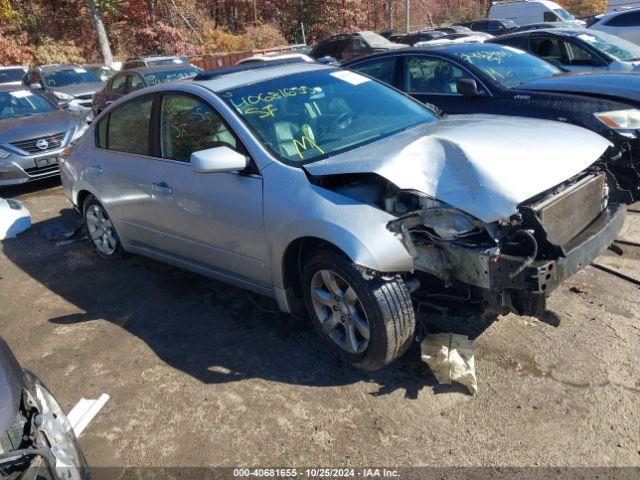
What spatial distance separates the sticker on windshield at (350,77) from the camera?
4.23m

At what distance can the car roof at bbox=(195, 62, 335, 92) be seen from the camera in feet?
12.9

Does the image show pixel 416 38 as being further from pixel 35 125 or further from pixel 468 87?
pixel 468 87

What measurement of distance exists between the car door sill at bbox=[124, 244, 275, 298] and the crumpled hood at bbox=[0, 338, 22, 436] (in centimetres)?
163

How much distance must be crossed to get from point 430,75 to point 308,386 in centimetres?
443

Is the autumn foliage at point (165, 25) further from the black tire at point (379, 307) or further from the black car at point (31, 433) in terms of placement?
the black car at point (31, 433)

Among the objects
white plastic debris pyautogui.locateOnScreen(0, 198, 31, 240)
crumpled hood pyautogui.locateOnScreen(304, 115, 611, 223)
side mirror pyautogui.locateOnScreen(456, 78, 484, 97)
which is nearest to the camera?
crumpled hood pyautogui.locateOnScreen(304, 115, 611, 223)

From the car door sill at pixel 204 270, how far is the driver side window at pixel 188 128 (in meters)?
0.77

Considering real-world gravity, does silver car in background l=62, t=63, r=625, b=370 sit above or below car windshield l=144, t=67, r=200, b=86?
above

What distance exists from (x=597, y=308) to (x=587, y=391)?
93 centimetres

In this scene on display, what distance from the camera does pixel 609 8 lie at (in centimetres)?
2391

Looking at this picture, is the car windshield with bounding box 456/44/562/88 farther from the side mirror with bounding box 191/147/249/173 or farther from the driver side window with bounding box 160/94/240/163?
the side mirror with bounding box 191/147/249/173

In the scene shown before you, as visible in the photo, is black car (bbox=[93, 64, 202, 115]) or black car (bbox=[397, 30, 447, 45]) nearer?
black car (bbox=[93, 64, 202, 115])

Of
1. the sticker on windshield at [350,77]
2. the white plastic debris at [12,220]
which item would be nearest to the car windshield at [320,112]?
the sticker on windshield at [350,77]

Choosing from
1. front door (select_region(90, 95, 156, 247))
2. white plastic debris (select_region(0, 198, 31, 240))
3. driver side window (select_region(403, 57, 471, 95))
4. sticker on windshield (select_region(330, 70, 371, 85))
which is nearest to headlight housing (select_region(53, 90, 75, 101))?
white plastic debris (select_region(0, 198, 31, 240))
